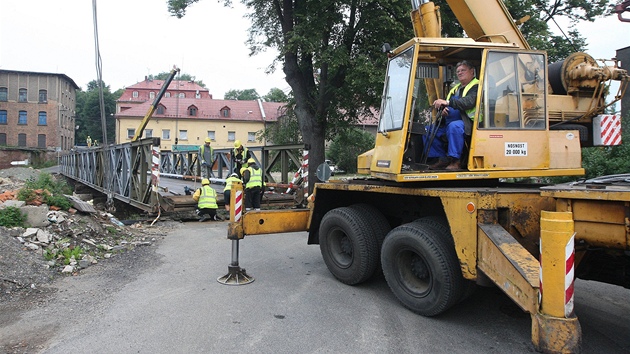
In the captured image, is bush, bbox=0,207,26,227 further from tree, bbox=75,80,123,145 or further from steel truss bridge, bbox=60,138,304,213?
tree, bbox=75,80,123,145

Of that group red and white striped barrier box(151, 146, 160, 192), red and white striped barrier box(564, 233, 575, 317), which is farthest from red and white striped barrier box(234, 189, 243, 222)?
red and white striped barrier box(151, 146, 160, 192)

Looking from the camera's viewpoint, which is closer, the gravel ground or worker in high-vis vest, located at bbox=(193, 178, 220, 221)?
Answer: the gravel ground

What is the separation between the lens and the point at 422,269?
4512 millimetres

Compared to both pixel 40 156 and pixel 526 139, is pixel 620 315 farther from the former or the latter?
pixel 40 156

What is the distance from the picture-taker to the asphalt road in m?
3.72

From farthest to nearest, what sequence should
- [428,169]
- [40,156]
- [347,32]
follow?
[40,156] → [347,32] → [428,169]

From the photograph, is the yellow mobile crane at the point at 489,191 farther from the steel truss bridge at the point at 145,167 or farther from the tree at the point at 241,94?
the tree at the point at 241,94

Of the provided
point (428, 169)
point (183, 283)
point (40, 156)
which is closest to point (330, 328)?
point (428, 169)

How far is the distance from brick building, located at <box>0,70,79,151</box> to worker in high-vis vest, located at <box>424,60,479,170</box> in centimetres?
6332

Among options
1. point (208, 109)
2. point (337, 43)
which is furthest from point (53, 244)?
point (208, 109)

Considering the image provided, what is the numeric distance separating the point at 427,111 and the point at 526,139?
3.58 feet

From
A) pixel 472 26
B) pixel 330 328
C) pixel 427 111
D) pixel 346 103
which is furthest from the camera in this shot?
pixel 346 103

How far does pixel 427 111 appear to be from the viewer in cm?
494

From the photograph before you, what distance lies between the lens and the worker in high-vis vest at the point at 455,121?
4.33 m
